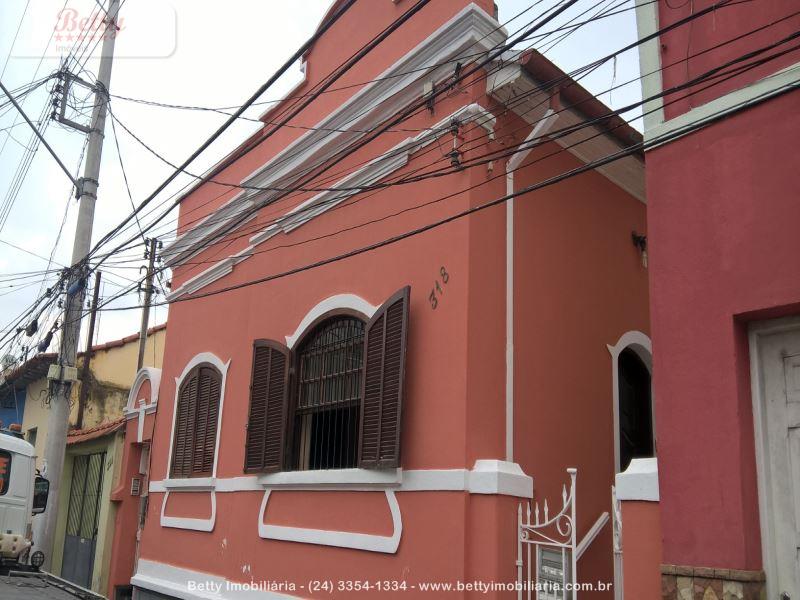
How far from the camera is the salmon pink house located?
6188 mm

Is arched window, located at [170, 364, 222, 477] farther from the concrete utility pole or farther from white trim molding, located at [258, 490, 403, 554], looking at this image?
white trim molding, located at [258, 490, 403, 554]

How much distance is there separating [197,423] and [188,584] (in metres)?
1.98

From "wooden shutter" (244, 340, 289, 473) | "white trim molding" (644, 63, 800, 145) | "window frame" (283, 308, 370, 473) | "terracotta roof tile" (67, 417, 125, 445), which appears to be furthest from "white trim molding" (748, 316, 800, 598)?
"terracotta roof tile" (67, 417, 125, 445)

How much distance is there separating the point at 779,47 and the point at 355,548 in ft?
16.4

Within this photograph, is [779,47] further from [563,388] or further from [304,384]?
[304,384]

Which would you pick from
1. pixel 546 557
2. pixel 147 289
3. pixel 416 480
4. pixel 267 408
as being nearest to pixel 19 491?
A: pixel 147 289

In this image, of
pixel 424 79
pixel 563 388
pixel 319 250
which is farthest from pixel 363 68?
pixel 563 388

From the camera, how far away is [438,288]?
6.57m

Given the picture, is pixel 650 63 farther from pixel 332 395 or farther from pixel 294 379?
pixel 294 379

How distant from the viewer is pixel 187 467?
33.2ft

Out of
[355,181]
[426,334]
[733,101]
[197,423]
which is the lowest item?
[197,423]

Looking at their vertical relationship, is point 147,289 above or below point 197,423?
above

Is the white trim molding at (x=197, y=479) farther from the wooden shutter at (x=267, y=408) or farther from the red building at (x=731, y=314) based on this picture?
the red building at (x=731, y=314)

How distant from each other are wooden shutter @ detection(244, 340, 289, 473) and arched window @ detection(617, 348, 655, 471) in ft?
11.5
